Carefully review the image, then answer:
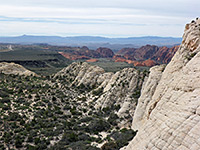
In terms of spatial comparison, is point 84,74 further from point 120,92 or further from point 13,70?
point 13,70

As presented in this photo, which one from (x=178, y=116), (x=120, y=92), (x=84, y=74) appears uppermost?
(x=178, y=116)

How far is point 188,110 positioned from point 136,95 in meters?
19.2

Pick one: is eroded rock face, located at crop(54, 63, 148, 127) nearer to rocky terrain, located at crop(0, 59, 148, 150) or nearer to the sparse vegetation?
rocky terrain, located at crop(0, 59, 148, 150)

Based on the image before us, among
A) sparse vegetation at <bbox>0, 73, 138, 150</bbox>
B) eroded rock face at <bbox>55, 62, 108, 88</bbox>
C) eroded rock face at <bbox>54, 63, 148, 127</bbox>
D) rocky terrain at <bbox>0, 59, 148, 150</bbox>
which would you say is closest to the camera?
sparse vegetation at <bbox>0, 73, 138, 150</bbox>

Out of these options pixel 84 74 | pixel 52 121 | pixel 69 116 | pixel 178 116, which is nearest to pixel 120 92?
pixel 69 116

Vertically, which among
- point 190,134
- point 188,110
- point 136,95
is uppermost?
point 188,110

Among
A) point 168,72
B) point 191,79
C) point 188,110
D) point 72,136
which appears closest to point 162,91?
point 168,72

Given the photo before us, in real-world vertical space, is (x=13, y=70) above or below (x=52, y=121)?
above

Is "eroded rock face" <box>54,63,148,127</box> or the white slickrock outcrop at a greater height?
the white slickrock outcrop

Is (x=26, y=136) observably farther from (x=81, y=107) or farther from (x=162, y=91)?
(x=162, y=91)

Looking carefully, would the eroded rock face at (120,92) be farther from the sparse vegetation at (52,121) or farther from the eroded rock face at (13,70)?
the eroded rock face at (13,70)

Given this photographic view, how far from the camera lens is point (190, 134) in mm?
12141

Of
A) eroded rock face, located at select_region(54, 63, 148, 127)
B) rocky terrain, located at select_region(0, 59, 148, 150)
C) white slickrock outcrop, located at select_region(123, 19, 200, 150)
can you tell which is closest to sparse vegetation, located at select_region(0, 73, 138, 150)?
rocky terrain, located at select_region(0, 59, 148, 150)

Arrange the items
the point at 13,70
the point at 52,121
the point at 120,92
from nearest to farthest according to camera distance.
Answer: the point at 52,121
the point at 120,92
the point at 13,70
